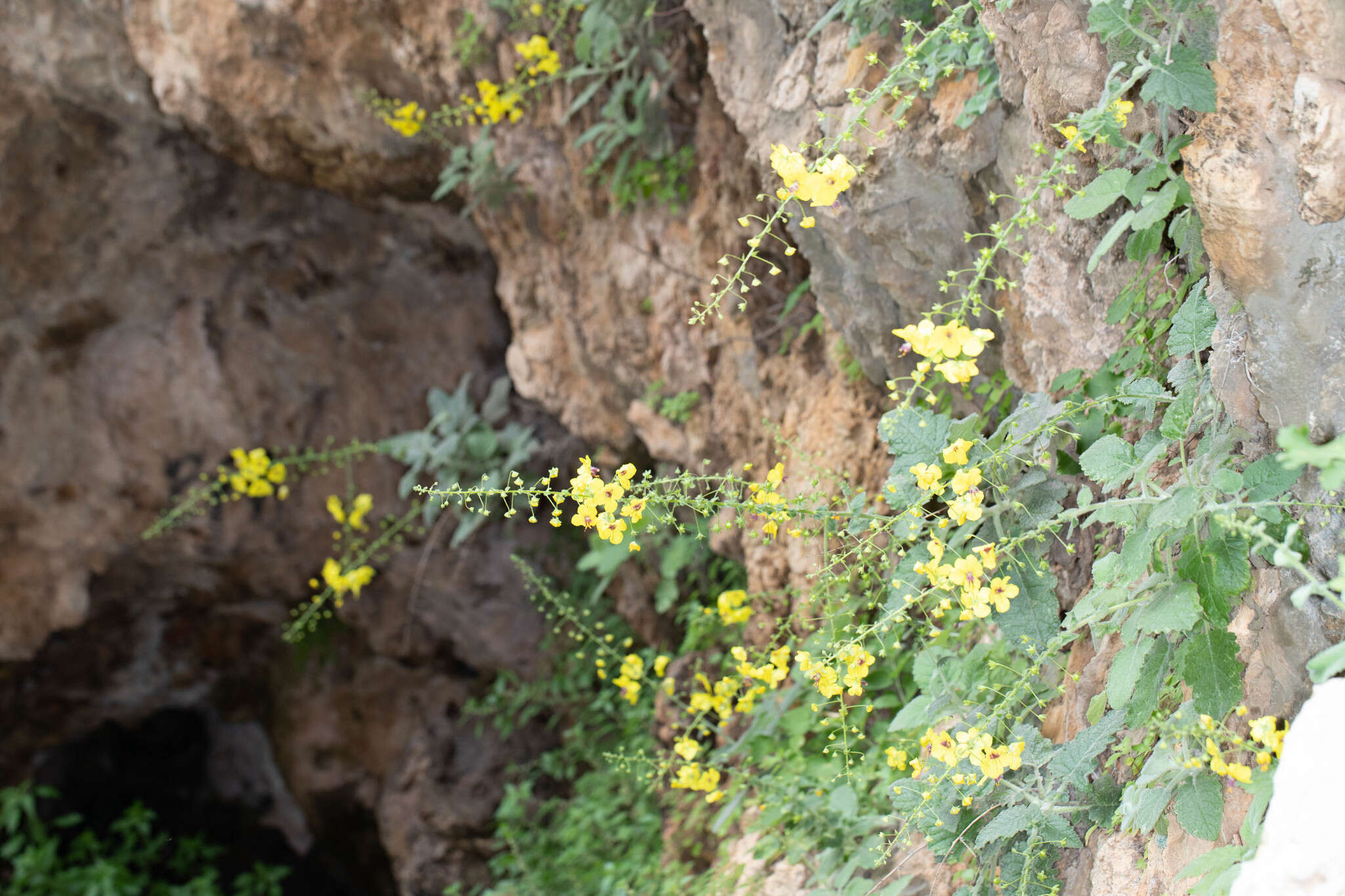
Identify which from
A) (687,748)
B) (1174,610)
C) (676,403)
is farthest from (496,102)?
(1174,610)

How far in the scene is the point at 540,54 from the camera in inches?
110

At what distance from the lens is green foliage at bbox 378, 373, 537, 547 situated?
12.2 ft

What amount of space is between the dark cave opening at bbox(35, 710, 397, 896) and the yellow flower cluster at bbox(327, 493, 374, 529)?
1.45m

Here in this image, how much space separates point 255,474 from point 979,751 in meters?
3.45

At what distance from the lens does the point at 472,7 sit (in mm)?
2973

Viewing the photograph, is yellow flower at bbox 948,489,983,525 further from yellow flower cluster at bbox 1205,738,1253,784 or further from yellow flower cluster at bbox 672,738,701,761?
yellow flower cluster at bbox 672,738,701,761

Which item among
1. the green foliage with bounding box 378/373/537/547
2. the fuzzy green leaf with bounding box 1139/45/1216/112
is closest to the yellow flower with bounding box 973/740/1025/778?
the fuzzy green leaf with bounding box 1139/45/1216/112

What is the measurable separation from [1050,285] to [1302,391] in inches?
23.8

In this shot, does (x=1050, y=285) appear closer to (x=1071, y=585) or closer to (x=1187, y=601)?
(x=1071, y=585)

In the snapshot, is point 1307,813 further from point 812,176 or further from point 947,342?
point 812,176

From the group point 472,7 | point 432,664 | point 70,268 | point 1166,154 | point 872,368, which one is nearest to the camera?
point 1166,154

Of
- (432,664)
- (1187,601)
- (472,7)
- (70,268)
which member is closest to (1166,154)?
(1187,601)

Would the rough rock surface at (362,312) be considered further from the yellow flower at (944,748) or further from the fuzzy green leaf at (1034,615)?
the yellow flower at (944,748)

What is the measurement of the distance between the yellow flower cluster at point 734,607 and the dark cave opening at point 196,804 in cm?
320
